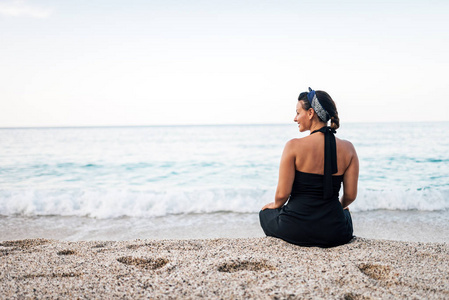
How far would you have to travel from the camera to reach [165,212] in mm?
6508

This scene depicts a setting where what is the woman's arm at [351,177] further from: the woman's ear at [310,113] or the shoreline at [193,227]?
the shoreline at [193,227]

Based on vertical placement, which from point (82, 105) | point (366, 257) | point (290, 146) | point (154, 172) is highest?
point (82, 105)

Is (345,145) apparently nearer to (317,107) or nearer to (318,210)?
(317,107)

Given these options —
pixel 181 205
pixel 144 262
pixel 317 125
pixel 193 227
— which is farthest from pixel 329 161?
pixel 181 205

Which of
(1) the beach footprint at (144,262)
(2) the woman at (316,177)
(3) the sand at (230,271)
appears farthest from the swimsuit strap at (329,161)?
(1) the beach footprint at (144,262)

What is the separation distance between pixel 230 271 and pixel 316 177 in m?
1.11

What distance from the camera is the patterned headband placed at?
2.73 m

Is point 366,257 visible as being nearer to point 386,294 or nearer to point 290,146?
point 386,294

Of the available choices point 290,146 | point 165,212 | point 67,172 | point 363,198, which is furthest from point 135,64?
point 290,146

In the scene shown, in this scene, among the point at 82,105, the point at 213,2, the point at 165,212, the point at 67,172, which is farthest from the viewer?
the point at 82,105

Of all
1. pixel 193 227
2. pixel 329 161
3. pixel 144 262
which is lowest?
pixel 193 227

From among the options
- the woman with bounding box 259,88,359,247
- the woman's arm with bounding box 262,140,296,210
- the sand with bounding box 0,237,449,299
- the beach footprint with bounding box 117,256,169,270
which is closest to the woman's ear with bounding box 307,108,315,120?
the woman with bounding box 259,88,359,247

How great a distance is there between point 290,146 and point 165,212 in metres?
4.40

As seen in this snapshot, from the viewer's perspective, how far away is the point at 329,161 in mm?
2699
